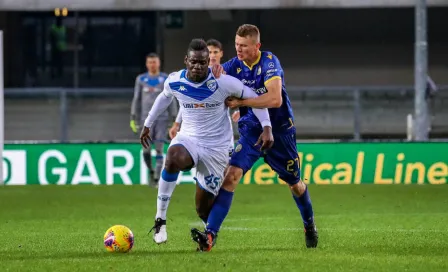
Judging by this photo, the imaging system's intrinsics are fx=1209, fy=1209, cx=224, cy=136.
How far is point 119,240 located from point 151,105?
9.74 m

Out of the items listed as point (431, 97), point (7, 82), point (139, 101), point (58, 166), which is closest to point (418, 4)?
point (431, 97)

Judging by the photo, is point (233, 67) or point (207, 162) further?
point (233, 67)

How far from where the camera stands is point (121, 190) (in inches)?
797

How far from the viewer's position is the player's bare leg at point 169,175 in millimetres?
10742

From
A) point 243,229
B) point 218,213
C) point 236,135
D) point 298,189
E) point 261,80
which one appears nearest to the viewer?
point 218,213

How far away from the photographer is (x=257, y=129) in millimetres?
11086

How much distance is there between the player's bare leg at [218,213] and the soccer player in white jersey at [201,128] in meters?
0.14

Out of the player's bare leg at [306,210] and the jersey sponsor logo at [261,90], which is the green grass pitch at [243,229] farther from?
the jersey sponsor logo at [261,90]

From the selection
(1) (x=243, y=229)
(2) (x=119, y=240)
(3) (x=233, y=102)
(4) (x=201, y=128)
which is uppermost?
(3) (x=233, y=102)

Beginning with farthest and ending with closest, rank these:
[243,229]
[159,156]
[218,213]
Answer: [159,156] < [243,229] < [218,213]

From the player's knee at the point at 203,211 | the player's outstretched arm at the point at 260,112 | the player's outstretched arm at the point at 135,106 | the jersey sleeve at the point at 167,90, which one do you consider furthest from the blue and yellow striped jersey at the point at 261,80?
the player's outstretched arm at the point at 135,106

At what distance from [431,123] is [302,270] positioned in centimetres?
1350

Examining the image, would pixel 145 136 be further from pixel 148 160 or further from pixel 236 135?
pixel 236 135

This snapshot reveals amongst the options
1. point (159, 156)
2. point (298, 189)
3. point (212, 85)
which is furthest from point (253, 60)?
point (159, 156)
